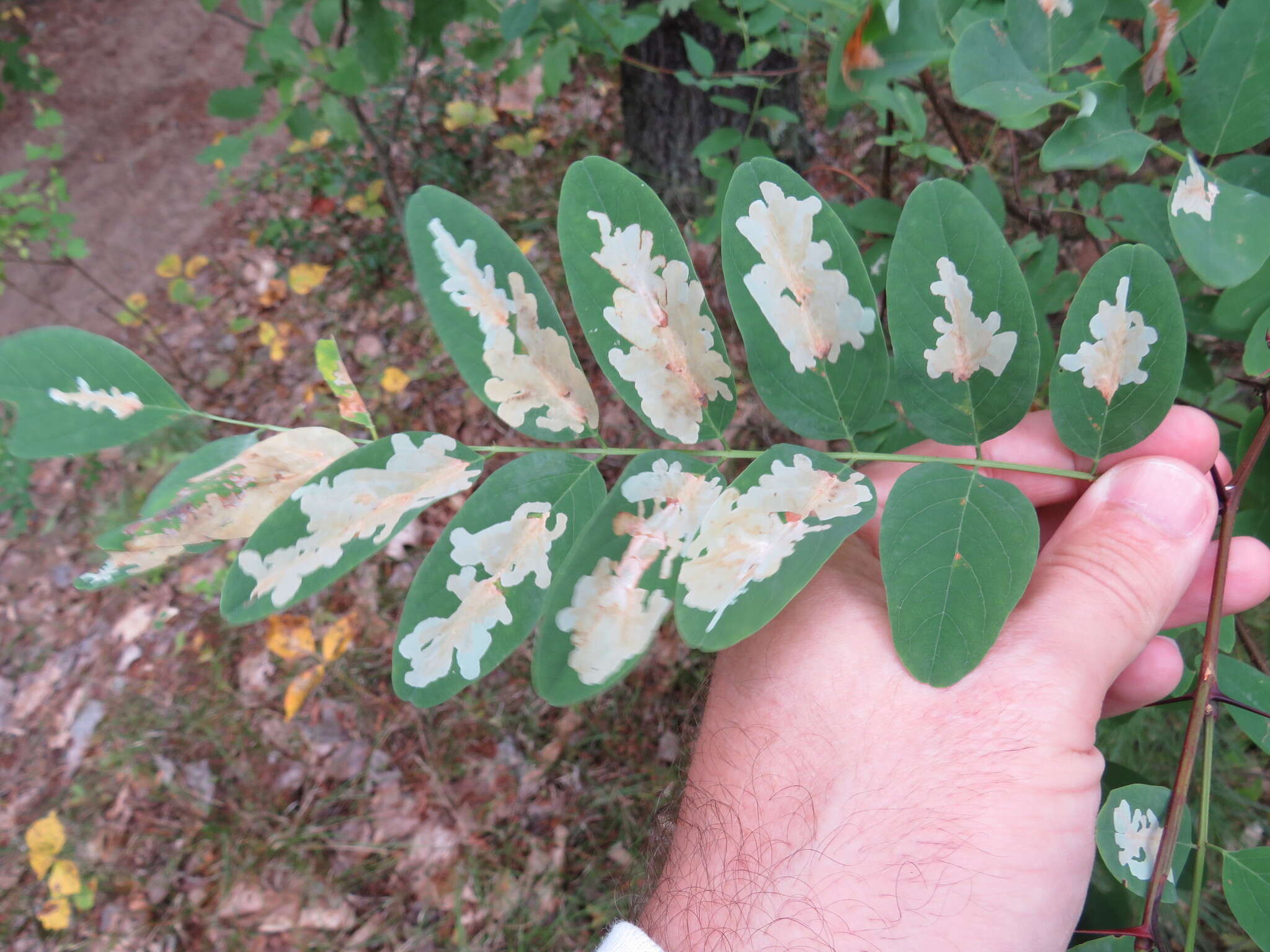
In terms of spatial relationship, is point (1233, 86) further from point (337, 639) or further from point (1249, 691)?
point (337, 639)

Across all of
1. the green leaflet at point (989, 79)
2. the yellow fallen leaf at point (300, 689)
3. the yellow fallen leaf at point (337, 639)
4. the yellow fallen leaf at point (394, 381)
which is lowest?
the yellow fallen leaf at point (300, 689)

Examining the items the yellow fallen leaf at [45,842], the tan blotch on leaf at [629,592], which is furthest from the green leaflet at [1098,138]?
the yellow fallen leaf at [45,842]

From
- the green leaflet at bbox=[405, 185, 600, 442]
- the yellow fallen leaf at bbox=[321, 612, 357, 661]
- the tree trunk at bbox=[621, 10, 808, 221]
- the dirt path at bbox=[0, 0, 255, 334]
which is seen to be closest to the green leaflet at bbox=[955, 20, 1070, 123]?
the green leaflet at bbox=[405, 185, 600, 442]

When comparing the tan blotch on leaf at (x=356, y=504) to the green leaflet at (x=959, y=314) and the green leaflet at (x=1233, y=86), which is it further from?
the green leaflet at (x=1233, y=86)

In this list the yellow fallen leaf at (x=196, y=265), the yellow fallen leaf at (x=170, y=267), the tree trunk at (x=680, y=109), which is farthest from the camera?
the yellow fallen leaf at (x=196, y=265)

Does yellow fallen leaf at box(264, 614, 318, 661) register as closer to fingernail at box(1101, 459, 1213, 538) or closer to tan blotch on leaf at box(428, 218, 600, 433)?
tan blotch on leaf at box(428, 218, 600, 433)

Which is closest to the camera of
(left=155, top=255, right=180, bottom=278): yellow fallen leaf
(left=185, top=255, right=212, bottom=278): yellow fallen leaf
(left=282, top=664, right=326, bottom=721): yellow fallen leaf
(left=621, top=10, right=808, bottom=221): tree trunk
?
(left=621, top=10, right=808, bottom=221): tree trunk

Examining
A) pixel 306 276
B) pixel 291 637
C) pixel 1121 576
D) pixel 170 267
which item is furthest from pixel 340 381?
pixel 170 267

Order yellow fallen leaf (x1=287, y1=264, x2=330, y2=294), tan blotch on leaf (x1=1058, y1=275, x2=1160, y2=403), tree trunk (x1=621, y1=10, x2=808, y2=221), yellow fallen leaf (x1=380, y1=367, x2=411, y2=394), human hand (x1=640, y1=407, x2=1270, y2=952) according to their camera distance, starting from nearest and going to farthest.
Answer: tan blotch on leaf (x1=1058, y1=275, x2=1160, y2=403) < human hand (x1=640, y1=407, x2=1270, y2=952) < tree trunk (x1=621, y1=10, x2=808, y2=221) < yellow fallen leaf (x1=380, y1=367, x2=411, y2=394) < yellow fallen leaf (x1=287, y1=264, x2=330, y2=294)
